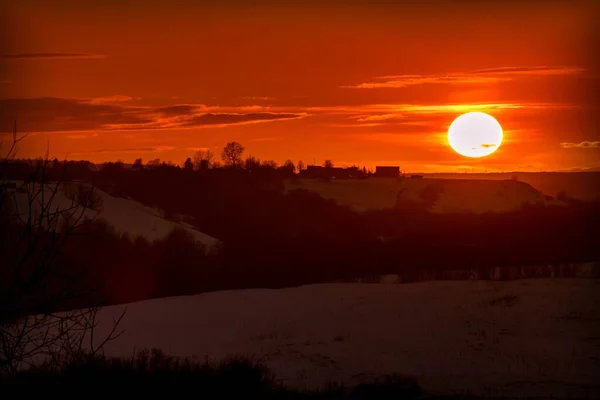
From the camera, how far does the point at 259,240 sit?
57.0m

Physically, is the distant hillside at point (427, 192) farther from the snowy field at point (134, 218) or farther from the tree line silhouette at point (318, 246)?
the snowy field at point (134, 218)

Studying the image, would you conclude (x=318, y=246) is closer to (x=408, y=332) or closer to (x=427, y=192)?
(x=408, y=332)

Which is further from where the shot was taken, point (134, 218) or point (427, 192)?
point (427, 192)

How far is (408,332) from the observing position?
3047 centimetres

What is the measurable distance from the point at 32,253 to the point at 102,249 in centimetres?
4371

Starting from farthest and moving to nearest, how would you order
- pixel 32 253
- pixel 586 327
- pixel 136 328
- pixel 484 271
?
1. pixel 484 271
2. pixel 136 328
3. pixel 586 327
4. pixel 32 253

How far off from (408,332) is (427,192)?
78.5 meters

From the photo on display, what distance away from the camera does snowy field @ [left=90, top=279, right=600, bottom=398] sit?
931 inches

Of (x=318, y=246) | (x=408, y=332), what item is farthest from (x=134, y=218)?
(x=408, y=332)

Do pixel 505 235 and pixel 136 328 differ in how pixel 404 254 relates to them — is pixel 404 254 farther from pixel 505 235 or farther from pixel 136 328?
pixel 136 328

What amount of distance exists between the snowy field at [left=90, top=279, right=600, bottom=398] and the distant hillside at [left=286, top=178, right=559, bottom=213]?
154ft

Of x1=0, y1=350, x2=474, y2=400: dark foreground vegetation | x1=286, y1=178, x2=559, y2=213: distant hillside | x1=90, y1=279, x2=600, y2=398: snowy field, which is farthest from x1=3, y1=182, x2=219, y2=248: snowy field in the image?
x1=0, y1=350, x2=474, y2=400: dark foreground vegetation

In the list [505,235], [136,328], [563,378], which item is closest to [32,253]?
[563,378]

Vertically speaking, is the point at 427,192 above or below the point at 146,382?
above
